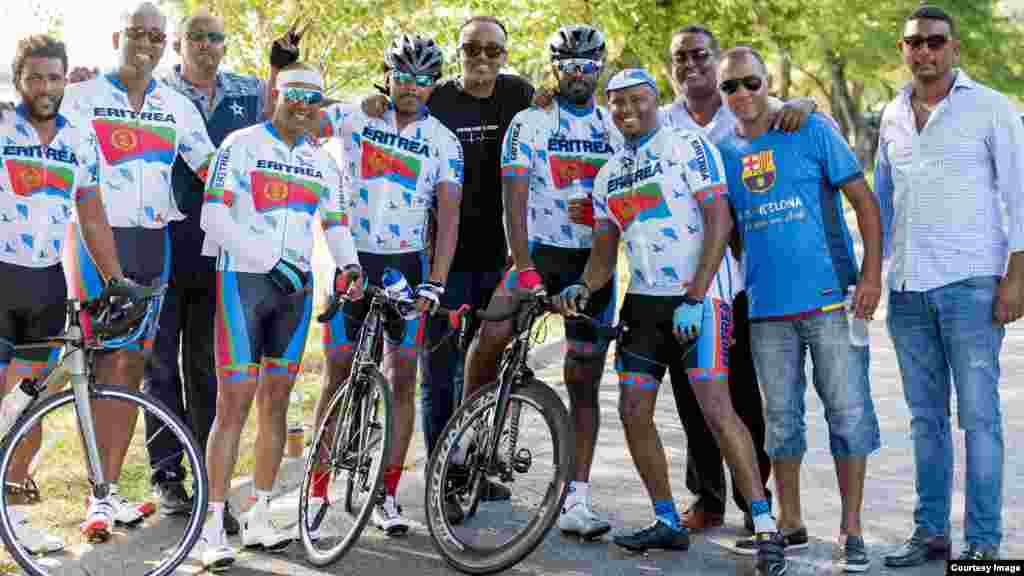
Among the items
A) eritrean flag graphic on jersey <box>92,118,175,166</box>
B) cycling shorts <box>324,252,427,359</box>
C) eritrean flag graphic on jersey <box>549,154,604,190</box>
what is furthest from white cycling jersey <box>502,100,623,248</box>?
eritrean flag graphic on jersey <box>92,118,175,166</box>

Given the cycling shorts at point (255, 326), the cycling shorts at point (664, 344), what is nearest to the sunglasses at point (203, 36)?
the cycling shorts at point (255, 326)

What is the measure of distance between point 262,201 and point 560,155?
166 cm

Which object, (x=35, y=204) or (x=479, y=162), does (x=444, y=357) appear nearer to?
(x=479, y=162)

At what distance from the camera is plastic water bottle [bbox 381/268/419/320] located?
660 cm

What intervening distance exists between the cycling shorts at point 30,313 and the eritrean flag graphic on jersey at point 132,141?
75cm

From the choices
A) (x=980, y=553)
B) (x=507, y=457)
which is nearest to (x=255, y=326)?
(x=507, y=457)

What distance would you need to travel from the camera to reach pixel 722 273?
6.62 metres

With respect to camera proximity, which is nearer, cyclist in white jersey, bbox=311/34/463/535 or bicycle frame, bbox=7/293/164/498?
bicycle frame, bbox=7/293/164/498

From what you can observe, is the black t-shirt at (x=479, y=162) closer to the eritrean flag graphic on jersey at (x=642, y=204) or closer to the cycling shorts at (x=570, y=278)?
the cycling shorts at (x=570, y=278)

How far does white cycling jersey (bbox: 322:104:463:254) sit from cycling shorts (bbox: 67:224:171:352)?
1.04 meters

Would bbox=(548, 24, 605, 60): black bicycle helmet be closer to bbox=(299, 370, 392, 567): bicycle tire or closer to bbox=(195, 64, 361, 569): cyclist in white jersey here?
bbox=(195, 64, 361, 569): cyclist in white jersey

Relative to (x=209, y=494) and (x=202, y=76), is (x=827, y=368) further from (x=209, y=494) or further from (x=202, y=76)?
(x=202, y=76)

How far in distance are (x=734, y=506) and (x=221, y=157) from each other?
344 cm

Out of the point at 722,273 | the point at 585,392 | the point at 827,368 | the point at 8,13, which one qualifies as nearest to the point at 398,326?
the point at 585,392
